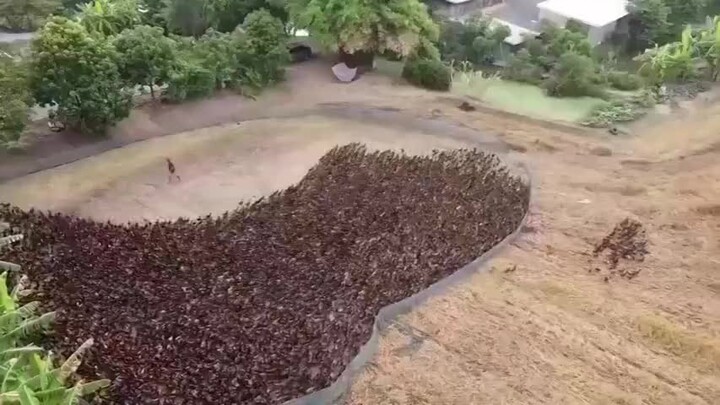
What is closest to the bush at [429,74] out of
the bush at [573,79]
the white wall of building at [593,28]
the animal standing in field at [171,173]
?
the bush at [573,79]

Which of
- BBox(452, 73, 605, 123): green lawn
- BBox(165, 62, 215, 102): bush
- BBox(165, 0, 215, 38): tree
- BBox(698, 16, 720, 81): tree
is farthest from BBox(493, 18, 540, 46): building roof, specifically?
BBox(165, 62, 215, 102): bush

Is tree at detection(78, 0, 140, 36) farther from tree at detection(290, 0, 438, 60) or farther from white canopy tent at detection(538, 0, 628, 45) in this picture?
white canopy tent at detection(538, 0, 628, 45)

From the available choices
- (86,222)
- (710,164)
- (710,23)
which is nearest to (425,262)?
(86,222)

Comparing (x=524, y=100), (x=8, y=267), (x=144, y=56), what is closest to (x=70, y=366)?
(x=8, y=267)

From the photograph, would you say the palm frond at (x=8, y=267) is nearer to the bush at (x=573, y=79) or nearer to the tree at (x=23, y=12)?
the tree at (x=23, y=12)

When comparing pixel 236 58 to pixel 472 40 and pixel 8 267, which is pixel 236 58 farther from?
pixel 8 267
